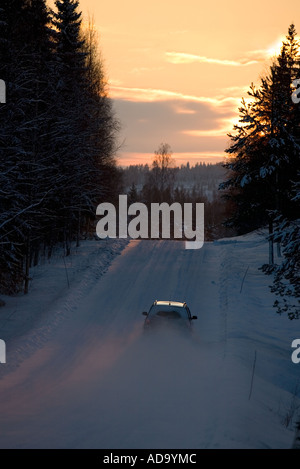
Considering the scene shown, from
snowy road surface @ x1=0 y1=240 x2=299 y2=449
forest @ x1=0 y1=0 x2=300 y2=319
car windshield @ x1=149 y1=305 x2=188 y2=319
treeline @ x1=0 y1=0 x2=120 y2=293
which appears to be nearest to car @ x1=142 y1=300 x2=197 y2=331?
car windshield @ x1=149 y1=305 x2=188 y2=319

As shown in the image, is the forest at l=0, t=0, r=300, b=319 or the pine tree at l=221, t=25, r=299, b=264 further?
the pine tree at l=221, t=25, r=299, b=264

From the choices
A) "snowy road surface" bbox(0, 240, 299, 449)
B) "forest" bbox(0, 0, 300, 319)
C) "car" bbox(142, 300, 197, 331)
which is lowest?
"snowy road surface" bbox(0, 240, 299, 449)

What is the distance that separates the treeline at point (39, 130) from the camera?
59.9ft

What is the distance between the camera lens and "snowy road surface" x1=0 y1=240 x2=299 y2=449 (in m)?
9.11

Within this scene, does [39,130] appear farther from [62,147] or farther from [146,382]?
[146,382]

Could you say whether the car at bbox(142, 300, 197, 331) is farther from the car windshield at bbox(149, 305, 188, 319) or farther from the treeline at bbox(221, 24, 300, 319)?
the treeline at bbox(221, 24, 300, 319)

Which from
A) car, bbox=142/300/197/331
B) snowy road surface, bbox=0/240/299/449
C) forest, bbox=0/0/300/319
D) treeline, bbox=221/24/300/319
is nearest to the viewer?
snowy road surface, bbox=0/240/299/449

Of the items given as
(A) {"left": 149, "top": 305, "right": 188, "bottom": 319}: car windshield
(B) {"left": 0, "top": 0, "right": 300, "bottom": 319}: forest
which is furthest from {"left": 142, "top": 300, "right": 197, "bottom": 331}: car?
(B) {"left": 0, "top": 0, "right": 300, "bottom": 319}: forest

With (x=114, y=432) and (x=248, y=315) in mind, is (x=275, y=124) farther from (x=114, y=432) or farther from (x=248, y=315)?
(x=114, y=432)

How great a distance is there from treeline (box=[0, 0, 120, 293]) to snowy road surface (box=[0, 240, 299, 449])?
4591 millimetres

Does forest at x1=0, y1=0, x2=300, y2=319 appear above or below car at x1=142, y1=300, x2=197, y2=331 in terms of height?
above

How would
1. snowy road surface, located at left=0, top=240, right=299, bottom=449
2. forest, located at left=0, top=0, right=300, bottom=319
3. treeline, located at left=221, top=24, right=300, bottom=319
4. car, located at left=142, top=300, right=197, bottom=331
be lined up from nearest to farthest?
1. snowy road surface, located at left=0, top=240, right=299, bottom=449
2. car, located at left=142, top=300, right=197, bottom=331
3. forest, located at left=0, top=0, right=300, bottom=319
4. treeline, located at left=221, top=24, right=300, bottom=319

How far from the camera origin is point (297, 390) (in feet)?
48.9

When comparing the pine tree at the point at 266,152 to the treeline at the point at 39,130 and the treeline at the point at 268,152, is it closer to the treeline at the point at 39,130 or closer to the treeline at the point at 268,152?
the treeline at the point at 268,152
